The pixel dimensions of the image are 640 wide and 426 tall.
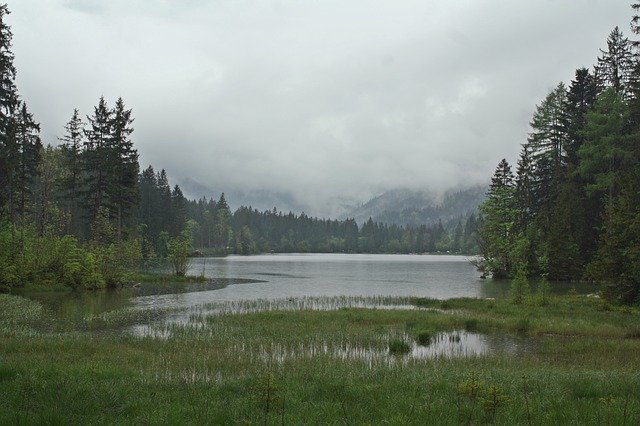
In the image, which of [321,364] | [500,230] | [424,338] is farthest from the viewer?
[500,230]

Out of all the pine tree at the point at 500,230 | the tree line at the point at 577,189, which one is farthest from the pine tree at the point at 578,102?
the pine tree at the point at 500,230

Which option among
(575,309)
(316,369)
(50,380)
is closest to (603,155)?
(575,309)

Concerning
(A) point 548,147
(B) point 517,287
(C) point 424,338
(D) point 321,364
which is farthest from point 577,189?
(D) point 321,364

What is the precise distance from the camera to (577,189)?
63.6 metres

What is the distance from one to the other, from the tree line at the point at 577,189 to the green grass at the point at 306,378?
9.92 meters

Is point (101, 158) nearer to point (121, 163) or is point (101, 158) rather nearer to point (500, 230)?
point (121, 163)

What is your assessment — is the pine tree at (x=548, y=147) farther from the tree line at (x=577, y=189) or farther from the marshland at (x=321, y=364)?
the marshland at (x=321, y=364)

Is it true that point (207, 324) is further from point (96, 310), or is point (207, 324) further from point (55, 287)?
point (55, 287)

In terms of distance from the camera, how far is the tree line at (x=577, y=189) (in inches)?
1432

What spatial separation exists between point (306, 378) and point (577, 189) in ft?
198

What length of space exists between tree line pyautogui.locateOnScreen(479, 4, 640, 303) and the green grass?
391 inches

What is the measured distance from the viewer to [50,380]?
12.2m

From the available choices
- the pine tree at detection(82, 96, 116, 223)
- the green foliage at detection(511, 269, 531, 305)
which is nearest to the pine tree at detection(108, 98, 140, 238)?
the pine tree at detection(82, 96, 116, 223)

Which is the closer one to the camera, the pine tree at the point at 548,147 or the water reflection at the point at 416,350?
the water reflection at the point at 416,350
